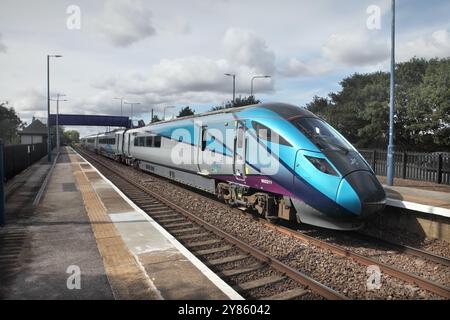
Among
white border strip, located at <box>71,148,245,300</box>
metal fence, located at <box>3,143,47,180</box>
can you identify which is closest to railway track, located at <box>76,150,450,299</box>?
white border strip, located at <box>71,148,245,300</box>

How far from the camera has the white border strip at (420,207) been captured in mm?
8648

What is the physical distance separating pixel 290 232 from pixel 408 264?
2.56 metres

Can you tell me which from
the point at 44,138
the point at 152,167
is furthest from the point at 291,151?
the point at 44,138

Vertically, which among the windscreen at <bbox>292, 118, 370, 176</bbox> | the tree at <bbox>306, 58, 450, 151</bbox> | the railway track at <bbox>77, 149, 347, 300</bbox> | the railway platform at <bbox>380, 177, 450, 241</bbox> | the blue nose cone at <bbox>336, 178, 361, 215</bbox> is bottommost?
the railway track at <bbox>77, 149, 347, 300</bbox>

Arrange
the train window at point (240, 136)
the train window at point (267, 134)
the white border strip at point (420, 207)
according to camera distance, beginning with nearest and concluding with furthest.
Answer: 1. the white border strip at point (420, 207)
2. the train window at point (267, 134)
3. the train window at point (240, 136)

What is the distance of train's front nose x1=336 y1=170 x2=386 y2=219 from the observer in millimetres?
7652

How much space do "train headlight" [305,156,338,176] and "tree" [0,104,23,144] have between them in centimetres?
7922

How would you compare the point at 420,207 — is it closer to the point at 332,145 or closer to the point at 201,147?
the point at 332,145

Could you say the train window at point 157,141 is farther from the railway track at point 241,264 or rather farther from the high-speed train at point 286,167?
the railway track at point 241,264

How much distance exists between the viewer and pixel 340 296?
542 cm

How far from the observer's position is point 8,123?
3408 inches

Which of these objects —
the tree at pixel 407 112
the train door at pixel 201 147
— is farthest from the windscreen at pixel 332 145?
the tree at pixel 407 112

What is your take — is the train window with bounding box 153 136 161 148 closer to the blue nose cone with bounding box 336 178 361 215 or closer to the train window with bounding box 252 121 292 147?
the train window with bounding box 252 121 292 147

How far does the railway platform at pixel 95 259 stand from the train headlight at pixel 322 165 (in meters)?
3.24
